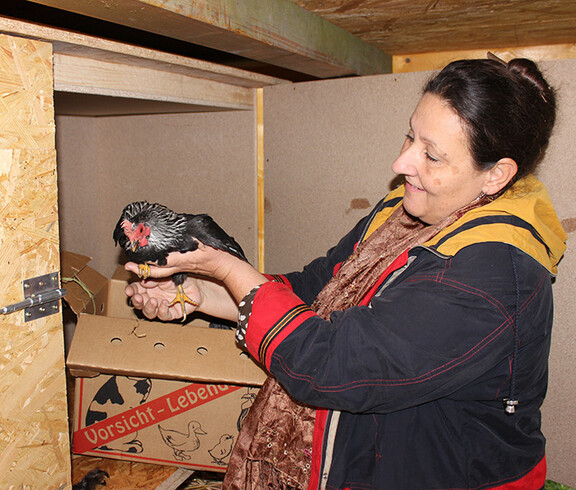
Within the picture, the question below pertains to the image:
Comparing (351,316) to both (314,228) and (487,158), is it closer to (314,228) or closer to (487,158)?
(487,158)

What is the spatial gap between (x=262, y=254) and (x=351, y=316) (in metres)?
1.20

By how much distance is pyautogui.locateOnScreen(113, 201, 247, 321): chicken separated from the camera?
4.07 ft

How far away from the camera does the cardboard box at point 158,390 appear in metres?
1.23

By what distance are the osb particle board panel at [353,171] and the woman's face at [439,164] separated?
59 centimetres

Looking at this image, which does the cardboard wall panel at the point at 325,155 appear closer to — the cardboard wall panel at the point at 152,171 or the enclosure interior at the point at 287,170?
the enclosure interior at the point at 287,170

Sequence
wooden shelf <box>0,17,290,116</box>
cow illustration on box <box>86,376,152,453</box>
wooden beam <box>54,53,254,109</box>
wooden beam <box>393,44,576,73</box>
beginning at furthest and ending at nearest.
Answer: wooden beam <box>393,44,576,73</box>
cow illustration on box <box>86,376,152,453</box>
wooden beam <box>54,53,254,109</box>
wooden shelf <box>0,17,290,116</box>

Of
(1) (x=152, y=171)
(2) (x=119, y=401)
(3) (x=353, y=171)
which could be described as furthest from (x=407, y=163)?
(1) (x=152, y=171)

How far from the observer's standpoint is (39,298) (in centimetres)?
102

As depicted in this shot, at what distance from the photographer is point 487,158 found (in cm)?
93

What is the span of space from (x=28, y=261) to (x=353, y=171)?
3.60ft

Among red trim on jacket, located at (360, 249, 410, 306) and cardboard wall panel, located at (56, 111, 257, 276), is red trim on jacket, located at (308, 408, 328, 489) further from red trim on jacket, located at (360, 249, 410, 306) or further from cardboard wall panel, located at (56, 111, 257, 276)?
cardboard wall panel, located at (56, 111, 257, 276)

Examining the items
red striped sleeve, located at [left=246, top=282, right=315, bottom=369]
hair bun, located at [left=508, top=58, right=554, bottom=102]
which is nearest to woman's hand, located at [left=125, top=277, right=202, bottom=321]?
red striped sleeve, located at [left=246, top=282, right=315, bottom=369]

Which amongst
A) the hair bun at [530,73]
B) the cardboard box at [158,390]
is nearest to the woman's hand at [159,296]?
the cardboard box at [158,390]

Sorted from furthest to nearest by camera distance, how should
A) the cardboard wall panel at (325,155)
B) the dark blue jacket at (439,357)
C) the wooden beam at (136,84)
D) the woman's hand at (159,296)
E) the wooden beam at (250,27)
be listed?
the cardboard wall panel at (325,155) < the woman's hand at (159,296) < the wooden beam at (136,84) < the wooden beam at (250,27) < the dark blue jacket at (439,357)
